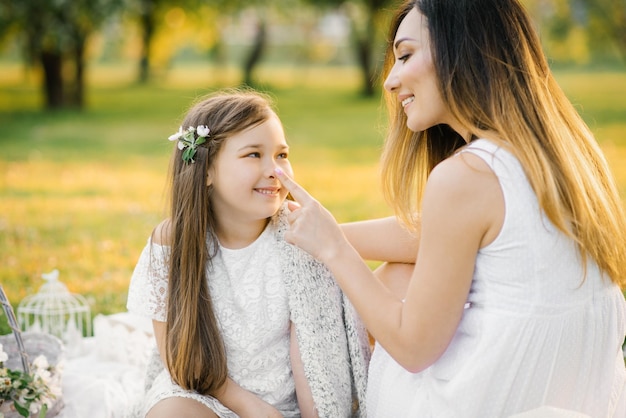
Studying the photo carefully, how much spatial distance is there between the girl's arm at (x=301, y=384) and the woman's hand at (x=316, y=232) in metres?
0.47

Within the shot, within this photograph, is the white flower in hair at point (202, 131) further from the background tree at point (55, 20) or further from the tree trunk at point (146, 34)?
the tree trunk at point (146, 34)

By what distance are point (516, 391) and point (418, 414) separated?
0.31 metres

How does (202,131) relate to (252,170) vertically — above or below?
above

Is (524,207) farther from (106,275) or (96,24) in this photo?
(96,24)

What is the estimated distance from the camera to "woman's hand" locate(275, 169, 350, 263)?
2414 mm

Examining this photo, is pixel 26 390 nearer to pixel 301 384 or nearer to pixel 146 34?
pixel 301 384

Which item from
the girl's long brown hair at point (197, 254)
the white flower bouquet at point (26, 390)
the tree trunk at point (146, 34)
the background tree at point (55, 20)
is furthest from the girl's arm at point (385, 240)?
the tree trunk at point (146, 34)

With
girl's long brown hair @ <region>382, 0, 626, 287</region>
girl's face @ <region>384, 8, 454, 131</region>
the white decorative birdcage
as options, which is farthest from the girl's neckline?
the white decorative birdcage

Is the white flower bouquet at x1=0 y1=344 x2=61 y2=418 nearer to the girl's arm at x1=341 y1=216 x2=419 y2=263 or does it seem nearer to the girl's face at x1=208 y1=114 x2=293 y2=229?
the girl's face at x1=208 y1=114 x2=293 y2=229

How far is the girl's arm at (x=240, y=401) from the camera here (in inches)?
107

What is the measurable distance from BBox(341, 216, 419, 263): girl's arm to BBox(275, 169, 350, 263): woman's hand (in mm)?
535

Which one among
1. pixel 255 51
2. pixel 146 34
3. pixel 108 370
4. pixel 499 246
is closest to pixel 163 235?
pixel 108 370

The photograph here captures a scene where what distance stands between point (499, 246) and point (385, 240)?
2.77 ft

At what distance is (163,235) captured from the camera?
2.81 metres
